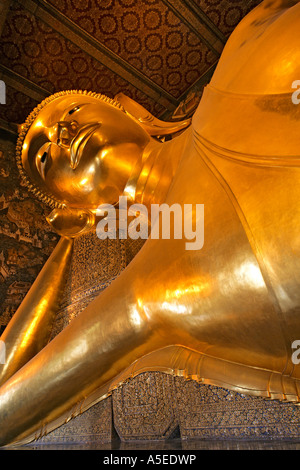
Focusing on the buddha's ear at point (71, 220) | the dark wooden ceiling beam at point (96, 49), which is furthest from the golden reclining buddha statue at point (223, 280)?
the dark wooden ceiling beam at point (96, 49)

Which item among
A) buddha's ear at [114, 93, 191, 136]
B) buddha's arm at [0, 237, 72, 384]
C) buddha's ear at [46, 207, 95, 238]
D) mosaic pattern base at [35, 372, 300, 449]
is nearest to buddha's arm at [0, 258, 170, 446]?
mosaic pattern base at [35, 372, 300, 449]

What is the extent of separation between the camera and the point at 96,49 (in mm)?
1901

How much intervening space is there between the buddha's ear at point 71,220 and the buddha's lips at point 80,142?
9.1 inches

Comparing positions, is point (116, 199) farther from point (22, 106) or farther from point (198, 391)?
point (22, 106)

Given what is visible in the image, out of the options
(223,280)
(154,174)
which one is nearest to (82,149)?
(154,174)

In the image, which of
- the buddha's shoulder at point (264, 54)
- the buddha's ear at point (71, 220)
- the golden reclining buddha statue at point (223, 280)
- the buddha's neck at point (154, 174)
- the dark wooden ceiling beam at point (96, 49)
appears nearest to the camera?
the golden reclining buddha statue at point (223, 280)

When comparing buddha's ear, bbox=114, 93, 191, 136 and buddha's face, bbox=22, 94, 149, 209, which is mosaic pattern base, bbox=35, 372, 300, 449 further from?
buddha's ear, bbox=114, 93, 191, 136

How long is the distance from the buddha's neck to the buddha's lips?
17cm

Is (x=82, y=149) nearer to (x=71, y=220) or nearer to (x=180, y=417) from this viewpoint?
(x=71, y=220)

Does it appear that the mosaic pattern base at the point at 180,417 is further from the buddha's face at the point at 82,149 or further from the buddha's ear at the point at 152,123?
the buddha's ear at the point at 152,123

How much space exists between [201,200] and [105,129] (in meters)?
0.60

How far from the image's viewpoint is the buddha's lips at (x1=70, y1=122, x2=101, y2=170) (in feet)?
3.37

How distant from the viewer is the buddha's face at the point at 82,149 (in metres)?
1.03

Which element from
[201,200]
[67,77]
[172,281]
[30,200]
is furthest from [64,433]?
[67,77]
